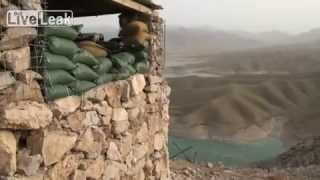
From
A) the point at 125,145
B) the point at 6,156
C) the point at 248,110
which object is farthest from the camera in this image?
the point at 248,110

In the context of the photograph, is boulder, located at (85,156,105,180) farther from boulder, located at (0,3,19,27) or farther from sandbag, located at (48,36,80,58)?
boulder, located at (0,3,19,27)

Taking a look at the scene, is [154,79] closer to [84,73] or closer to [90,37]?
[90,37]

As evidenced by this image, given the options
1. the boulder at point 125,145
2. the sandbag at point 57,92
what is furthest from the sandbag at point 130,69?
the sandbag at point 57,92

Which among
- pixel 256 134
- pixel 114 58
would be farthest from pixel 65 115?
pixel 256 134

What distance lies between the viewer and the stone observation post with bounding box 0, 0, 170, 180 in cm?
443

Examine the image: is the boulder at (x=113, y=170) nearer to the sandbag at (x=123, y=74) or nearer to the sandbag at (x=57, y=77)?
the sandbag at (x=123, y=74)

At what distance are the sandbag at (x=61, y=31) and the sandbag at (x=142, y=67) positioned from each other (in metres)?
1.96

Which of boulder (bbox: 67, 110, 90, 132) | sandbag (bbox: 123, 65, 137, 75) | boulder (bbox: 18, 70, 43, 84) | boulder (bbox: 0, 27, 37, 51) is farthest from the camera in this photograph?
sandbag (bbox: 123, 65, 137, 75)

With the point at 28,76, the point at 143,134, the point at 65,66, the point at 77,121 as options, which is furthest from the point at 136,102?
the point at 28,76

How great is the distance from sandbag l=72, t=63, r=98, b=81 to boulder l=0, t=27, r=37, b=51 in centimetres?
95

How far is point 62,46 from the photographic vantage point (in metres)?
5.19

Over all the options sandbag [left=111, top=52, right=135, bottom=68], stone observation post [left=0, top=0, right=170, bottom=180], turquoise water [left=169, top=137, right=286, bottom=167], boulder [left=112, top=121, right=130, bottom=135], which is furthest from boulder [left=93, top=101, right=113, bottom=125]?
turquoise water [left=169, top=137, right=286, bottom=167]

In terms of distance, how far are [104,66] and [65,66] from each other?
108cm

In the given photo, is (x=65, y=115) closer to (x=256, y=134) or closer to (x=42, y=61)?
(x=42, y=61)
